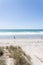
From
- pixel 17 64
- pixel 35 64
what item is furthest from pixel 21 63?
pixel 35 64

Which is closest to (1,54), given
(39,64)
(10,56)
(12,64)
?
(10,56)

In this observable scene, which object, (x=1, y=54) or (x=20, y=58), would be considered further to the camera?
(x=1, y=54)

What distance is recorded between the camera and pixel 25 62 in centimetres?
774

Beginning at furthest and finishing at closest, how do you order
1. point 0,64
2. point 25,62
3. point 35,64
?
point 35,64 → point 25,62 → point 0,64

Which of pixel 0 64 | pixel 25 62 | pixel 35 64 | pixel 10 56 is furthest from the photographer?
pixel 10 56

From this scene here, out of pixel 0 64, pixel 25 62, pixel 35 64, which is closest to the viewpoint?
pixel 0 64

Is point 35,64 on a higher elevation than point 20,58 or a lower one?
lower

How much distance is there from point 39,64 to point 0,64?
266 cm

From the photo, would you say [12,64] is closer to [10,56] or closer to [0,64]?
[0,64]

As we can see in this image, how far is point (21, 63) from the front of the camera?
7.78 m

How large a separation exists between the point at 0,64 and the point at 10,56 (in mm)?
2554

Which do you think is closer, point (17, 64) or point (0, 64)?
point (0, 64)

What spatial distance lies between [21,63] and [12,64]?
518mm

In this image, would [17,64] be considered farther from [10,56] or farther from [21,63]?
[10,56]
